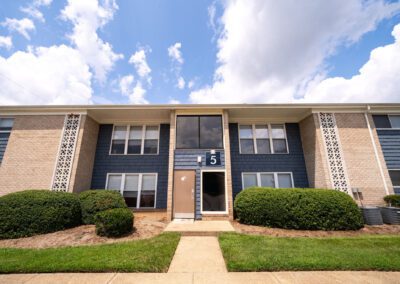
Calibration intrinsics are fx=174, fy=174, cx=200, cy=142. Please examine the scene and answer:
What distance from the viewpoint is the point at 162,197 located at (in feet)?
32.1

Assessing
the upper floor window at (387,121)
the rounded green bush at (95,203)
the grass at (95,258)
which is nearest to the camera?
the grass at (95,258)

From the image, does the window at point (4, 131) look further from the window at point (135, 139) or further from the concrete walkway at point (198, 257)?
the concrete walkway at point (198, 257)

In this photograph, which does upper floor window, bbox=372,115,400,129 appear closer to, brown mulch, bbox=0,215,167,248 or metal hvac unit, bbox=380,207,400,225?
metal hvac unit, bbox=380,207,400,225

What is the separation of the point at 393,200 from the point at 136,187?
12.7m

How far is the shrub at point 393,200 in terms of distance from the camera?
7.94 metres

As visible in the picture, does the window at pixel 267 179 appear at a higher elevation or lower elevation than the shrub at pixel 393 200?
higher

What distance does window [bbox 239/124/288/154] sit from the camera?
406 inches

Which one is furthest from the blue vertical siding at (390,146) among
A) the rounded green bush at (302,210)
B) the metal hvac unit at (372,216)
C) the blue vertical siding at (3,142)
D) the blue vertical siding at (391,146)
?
the blue vertical siding at (3,142)

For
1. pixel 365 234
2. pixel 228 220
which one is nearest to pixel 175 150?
pixel 228 220

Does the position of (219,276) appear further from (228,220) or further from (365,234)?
(365,234)

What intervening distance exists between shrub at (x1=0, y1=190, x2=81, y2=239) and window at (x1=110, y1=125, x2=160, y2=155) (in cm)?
402

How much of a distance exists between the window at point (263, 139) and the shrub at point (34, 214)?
345 inches

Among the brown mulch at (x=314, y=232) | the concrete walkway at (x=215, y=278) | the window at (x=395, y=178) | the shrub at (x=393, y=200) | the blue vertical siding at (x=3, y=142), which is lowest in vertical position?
the concrete walkway at (x=215, y=278)

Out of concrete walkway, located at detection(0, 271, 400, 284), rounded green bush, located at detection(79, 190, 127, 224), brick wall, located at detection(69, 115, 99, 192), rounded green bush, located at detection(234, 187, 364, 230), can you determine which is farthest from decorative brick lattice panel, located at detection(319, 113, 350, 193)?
brick wall, located at detection(69, 115, 99, 192)
